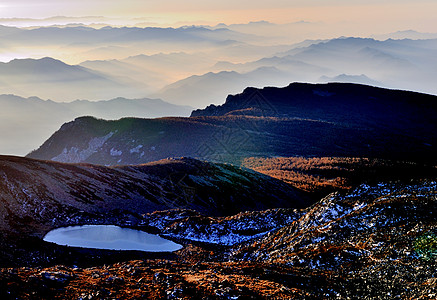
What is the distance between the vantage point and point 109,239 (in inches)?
2165

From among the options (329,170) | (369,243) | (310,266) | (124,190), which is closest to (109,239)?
(310,266)

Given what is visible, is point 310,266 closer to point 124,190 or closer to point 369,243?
point 369,243

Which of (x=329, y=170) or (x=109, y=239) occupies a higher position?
(x=109, y=239)

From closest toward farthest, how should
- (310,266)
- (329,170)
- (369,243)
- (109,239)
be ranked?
(310,266), (369,243), (109,239), (329,170)

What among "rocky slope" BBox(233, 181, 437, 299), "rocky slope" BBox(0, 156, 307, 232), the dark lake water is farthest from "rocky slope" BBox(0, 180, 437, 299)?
"rocky slope" BBox(0, 156, 307, 232)

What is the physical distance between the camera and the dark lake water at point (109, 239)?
52.6m

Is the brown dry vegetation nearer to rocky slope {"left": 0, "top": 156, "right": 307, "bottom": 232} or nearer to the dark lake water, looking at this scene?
rocky slope {"left": 0, "top": 156, "right": 307, "bottom": 232}

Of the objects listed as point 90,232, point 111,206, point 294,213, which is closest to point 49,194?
point 111,206

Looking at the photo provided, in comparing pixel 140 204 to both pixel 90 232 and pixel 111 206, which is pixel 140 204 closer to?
pixel 111 206

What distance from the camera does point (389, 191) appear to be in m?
58.2

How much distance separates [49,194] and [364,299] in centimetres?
5751

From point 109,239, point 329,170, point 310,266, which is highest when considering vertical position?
point 310,266

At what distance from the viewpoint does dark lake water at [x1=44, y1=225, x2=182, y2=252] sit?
5264 cm

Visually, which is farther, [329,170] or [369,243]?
[329,170]
